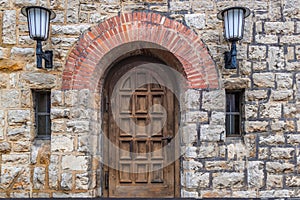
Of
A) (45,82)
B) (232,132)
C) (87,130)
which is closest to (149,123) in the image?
(87,130)

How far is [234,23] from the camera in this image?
128 inches

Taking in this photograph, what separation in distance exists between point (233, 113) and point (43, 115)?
2.33m

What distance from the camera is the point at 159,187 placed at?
3.88 meters

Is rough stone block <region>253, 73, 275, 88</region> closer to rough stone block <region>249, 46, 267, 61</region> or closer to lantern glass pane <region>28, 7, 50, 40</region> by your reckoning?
rough stone block <region>249, 46, 267, 61</region>

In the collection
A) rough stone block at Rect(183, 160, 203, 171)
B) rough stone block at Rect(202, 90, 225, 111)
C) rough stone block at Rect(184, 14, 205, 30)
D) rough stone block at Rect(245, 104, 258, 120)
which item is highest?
rough stone block at Rect(184, 14, 205, 30)

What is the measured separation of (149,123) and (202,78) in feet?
2.91

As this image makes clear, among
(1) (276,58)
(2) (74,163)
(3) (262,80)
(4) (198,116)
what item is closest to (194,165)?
(4) (198,116)

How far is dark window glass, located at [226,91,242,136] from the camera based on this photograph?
12.2 ft

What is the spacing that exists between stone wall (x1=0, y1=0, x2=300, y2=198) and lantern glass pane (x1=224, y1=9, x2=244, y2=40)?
1.11ft

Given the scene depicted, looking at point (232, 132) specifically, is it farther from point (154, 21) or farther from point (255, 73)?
point (154, 21)

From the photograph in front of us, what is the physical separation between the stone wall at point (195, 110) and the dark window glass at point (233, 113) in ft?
0.39

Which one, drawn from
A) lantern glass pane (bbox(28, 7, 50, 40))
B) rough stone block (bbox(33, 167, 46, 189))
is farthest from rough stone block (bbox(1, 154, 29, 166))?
lantern glass pane (bbox(28, 7, 50, 40))

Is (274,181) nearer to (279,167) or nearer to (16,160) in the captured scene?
(279,167)

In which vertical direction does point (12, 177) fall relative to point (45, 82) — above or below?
below
